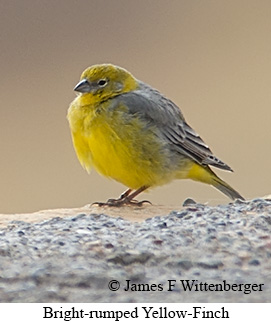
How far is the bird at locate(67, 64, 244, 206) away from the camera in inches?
297

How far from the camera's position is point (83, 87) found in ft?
25.6

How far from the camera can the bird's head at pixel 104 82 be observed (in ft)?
25.7

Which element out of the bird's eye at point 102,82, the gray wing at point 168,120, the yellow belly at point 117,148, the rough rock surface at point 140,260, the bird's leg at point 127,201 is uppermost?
the bird's eye at point 102,82

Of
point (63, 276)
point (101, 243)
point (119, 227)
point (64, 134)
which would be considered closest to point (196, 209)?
point (119, 227)

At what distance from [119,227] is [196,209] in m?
0.68

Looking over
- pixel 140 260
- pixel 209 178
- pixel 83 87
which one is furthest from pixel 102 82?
pixel 140 260

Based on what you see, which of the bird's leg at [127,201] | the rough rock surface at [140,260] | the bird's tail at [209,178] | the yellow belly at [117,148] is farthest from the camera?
the bird's tail at [209,178]

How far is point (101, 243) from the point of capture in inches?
223

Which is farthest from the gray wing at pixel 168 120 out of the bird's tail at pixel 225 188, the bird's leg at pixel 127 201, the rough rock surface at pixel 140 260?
the rough rock surface at pixel 140 260

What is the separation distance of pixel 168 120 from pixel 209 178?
613mm

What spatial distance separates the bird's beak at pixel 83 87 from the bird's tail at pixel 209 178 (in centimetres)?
105

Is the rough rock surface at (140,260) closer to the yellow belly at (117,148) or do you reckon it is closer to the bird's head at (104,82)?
the yellow belly at (117,148)

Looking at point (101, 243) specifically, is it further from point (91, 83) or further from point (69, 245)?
point (91, 83)

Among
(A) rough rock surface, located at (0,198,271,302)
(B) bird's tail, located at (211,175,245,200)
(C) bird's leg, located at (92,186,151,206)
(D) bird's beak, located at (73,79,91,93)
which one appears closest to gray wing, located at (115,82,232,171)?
(B) bird's tail, located at (211,175,245,200)
